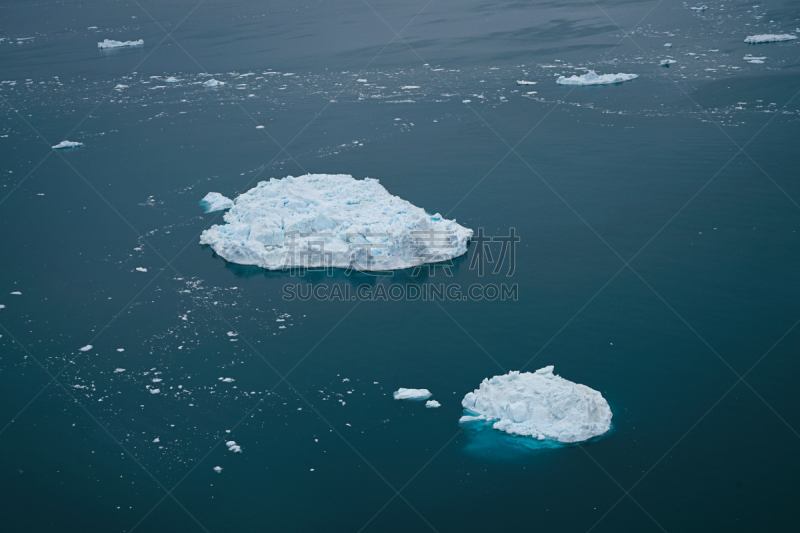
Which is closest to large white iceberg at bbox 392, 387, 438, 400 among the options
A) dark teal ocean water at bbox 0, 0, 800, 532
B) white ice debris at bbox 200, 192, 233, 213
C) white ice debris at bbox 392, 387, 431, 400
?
white ice debris at bbox 392, 387, 431, 400

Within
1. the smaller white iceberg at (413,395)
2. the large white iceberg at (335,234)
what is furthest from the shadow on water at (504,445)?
the large white iceberg at (335,234)

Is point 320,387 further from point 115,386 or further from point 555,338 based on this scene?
point 555,338

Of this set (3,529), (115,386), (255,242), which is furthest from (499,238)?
(3,529)

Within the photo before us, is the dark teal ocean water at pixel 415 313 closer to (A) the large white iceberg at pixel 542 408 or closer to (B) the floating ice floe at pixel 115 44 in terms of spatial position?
(A) the large white iceberg at pixel 542 408

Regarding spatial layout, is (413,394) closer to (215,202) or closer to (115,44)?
(215,202)

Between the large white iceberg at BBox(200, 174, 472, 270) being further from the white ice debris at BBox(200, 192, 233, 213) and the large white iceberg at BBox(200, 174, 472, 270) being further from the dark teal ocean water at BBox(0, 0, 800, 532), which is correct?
the white ice debris at BBox(200, 192, 233, 213)
